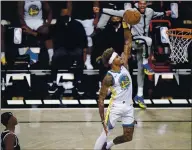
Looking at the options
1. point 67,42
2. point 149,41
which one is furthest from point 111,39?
point 149,41

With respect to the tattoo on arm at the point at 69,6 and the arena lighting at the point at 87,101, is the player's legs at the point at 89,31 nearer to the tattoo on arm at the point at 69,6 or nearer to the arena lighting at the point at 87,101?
the tattoo on arm at the point at 69,6

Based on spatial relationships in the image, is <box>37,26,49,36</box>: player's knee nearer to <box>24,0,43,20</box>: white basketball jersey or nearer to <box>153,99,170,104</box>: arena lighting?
<box>24,0,43,20</box>: white basketball jersey

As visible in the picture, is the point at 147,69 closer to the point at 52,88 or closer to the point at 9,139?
the point at 52,88

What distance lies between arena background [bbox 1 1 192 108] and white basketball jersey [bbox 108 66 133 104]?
5039 mm

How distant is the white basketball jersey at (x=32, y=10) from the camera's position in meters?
15.3

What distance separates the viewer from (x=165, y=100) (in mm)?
14188

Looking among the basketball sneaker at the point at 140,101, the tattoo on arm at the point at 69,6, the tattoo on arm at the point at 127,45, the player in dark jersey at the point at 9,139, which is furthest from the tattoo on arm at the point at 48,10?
the player in dark jersey at the point at 9,139

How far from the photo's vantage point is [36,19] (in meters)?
15.5

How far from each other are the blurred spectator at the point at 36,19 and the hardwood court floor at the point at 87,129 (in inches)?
120

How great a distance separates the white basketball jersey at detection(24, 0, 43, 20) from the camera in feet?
50.2

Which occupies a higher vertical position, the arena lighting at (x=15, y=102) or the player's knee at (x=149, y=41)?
the player's knee at (x=149, y=41)

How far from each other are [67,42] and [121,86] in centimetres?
730

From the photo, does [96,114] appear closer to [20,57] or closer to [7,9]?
[20,57]

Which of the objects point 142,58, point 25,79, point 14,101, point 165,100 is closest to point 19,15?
point 25,79
